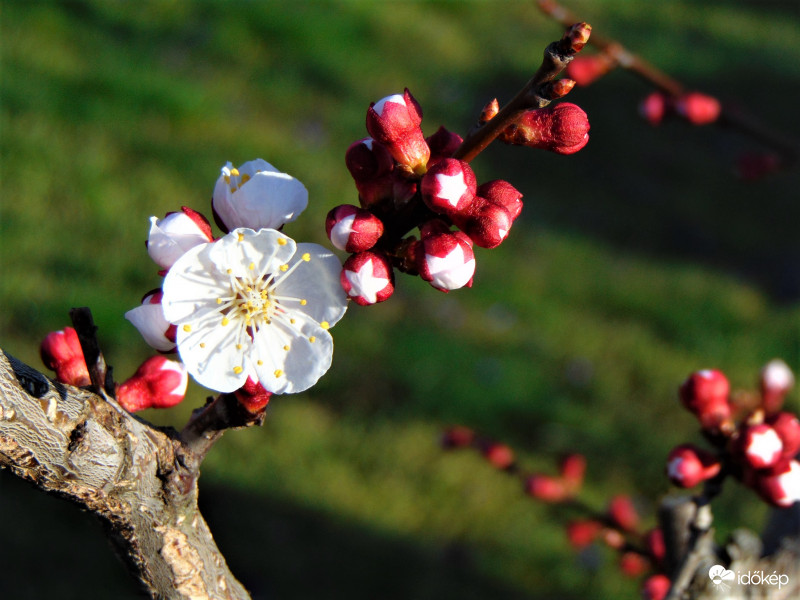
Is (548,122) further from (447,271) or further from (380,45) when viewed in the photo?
(380,45)

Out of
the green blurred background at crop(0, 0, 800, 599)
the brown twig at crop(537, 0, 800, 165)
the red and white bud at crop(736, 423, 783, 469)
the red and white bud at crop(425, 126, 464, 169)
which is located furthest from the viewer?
the green blurred background at crop(0, 0, 800, 599)

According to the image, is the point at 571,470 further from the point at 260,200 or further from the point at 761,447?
the point at 260,200

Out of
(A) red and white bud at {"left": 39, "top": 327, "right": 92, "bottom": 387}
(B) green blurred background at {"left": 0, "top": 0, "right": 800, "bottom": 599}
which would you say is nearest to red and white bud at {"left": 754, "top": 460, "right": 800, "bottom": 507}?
(A) red and white bud at {"left": 39, "top": 327, "right": 92, "bottom": 387}

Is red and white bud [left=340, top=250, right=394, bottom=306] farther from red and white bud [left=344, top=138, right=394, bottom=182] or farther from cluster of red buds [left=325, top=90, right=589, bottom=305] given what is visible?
red and white bud [left=344, top=138, right=394, bottom=182]

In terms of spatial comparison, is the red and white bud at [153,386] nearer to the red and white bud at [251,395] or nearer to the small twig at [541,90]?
the red and white bud at [251,395]

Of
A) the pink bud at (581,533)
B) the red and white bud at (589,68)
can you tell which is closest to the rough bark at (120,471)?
the pink bud at (581,533)

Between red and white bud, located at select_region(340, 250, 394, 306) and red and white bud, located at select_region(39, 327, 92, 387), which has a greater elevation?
red and white bud, located at select_region(340, 250, 394, 306)
